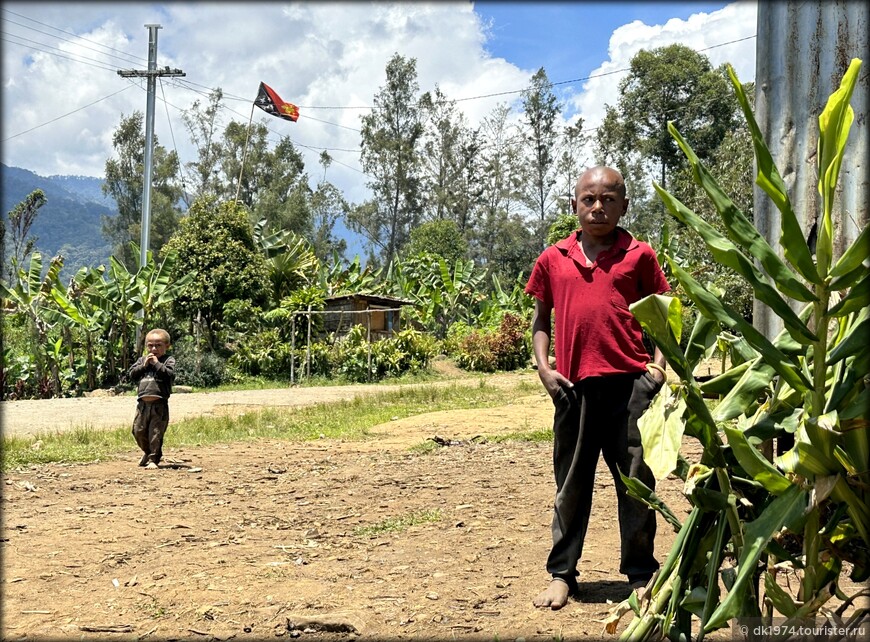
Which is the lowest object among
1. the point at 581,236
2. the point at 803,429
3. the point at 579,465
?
the point at 579,465

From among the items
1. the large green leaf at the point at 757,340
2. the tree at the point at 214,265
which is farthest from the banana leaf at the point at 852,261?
the tree at the point at 214,265

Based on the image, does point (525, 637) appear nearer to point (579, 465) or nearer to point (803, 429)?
point (579, 465)

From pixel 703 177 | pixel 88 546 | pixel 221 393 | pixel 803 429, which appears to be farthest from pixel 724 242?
pixel 221 393

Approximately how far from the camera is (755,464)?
1953 millimetres

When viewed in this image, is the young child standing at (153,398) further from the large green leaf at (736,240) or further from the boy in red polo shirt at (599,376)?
the large green leaf at (736,240)

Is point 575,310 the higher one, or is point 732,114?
point 732,114

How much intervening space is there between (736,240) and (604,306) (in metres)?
1.14

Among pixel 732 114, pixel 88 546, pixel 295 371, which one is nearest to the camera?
pixel 88 546

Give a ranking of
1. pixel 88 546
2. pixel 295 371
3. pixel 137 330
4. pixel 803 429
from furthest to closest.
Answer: pixel 295 371 < pixel 137 330 < pixel 88 546 < pixel 803 429

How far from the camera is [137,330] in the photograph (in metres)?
19.9

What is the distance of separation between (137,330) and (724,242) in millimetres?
19447

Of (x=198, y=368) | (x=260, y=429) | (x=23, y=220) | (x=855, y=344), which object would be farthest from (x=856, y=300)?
(x=23, y=220)

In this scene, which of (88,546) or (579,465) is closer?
(579,465)

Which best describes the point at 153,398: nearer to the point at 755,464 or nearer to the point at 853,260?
the point at 755,464
